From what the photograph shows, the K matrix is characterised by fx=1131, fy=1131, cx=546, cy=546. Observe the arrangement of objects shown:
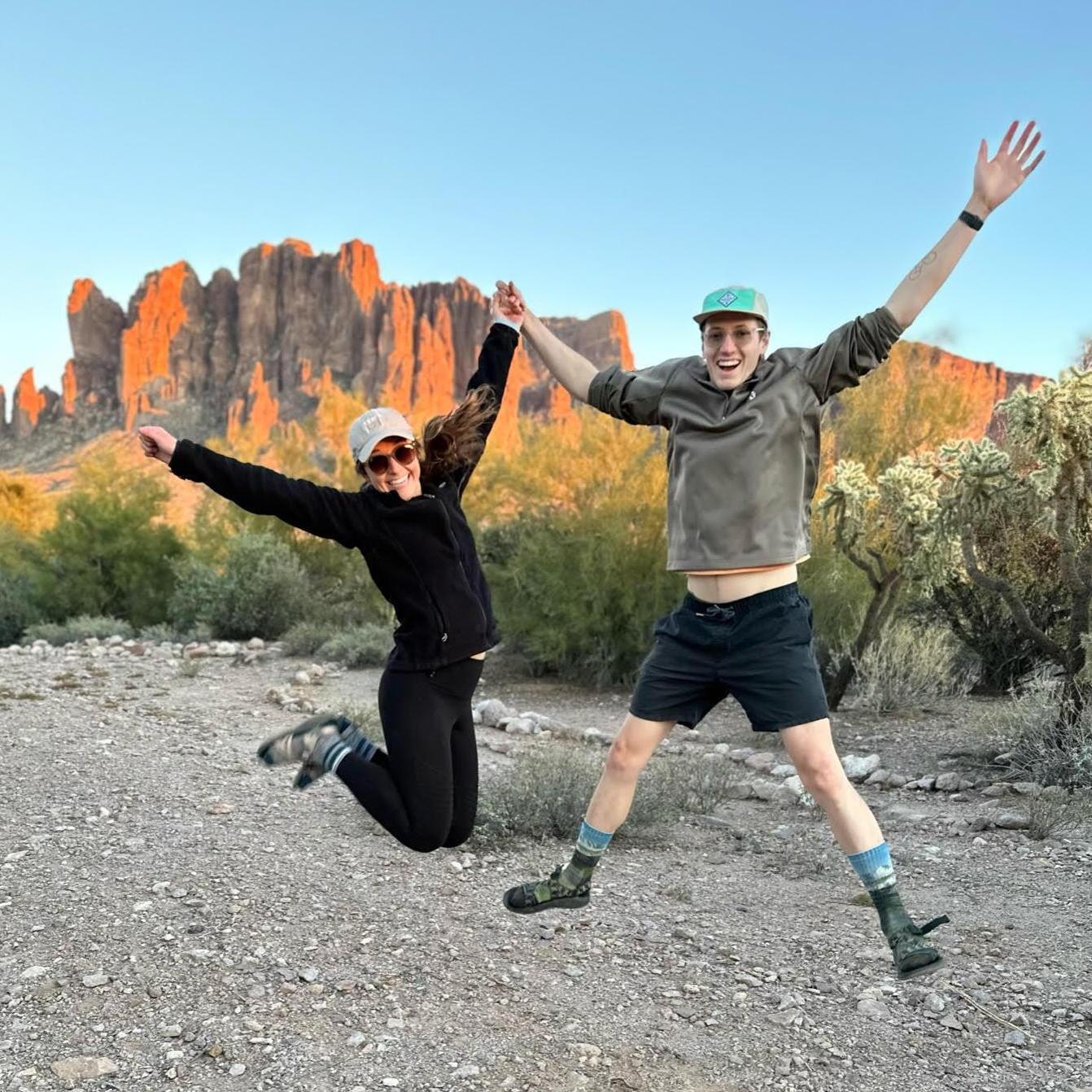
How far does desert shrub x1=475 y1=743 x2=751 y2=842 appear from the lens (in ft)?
21.2

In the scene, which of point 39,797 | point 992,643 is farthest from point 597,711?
point 39,797

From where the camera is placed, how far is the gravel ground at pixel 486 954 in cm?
381

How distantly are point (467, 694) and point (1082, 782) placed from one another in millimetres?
5475

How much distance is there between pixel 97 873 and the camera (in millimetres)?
5445

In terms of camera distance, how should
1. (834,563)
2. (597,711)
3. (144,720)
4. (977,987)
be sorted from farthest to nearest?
(834,563) → (597,711) → (144,720) → (977,987)

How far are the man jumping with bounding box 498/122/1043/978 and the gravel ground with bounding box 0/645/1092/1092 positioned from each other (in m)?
0.78

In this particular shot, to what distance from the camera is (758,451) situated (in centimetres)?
365

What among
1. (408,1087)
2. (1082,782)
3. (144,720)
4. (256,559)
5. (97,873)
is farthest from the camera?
(256,559)

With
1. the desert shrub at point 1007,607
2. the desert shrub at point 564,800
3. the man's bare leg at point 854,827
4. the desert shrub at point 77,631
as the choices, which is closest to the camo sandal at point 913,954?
the man's bare leg at point 854,827

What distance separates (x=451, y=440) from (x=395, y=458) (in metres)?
0.25

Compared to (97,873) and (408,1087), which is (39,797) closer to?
(97,873)

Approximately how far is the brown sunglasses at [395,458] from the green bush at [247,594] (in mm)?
13105

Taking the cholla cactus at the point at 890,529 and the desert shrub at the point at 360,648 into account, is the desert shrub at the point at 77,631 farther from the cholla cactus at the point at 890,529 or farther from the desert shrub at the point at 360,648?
the cholla cactus at the point at 890,529

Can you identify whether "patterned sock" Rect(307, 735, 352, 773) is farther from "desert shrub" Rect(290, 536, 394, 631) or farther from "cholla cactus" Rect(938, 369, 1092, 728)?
"desert shrub" Rect(290, 536, 394, 631)
